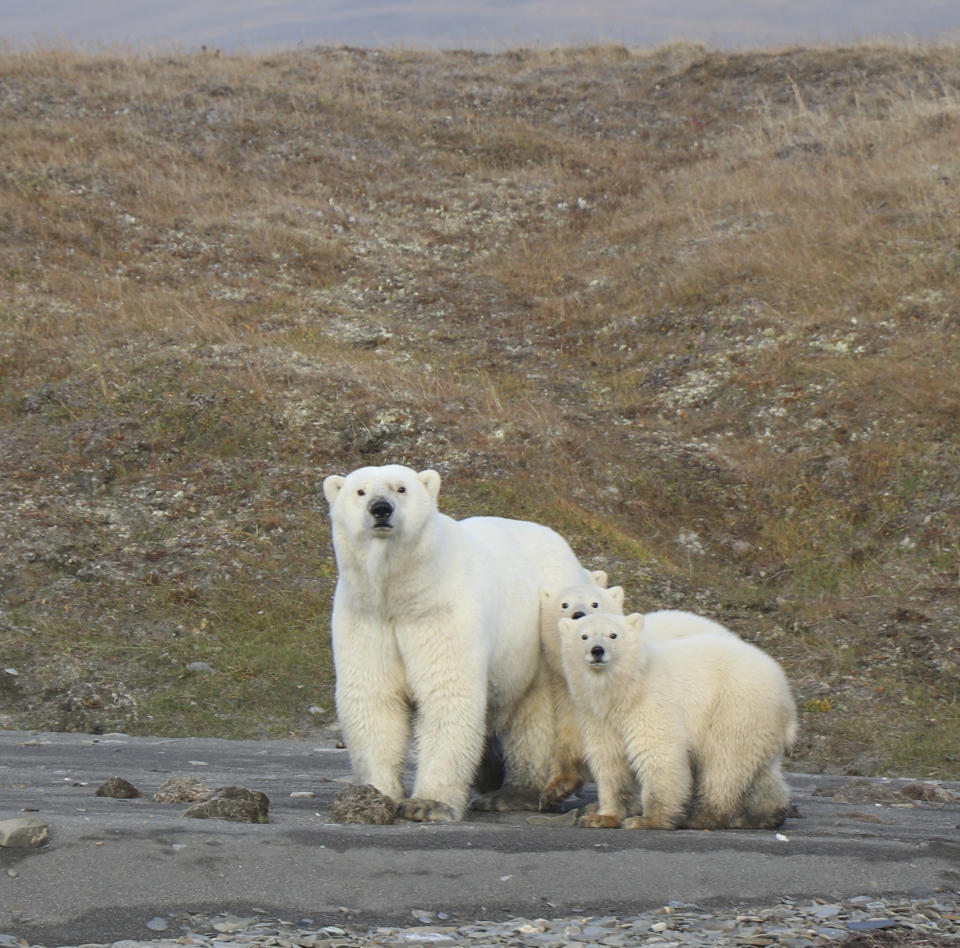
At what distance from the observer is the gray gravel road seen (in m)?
4.60

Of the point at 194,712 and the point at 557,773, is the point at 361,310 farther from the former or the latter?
the point at 557,773

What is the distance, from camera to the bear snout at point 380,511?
6.50 meters

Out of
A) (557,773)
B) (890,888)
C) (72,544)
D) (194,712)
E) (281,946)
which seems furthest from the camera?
(72,544)

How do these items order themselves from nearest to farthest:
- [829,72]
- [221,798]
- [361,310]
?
[221,798], [361,310], [829,72]

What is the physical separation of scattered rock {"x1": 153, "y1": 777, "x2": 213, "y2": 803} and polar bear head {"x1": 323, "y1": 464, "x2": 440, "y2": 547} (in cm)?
142

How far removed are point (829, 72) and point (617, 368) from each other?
15.7 meters

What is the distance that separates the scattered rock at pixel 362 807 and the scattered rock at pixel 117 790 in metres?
1.12

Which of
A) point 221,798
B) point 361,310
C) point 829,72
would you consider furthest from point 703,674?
point 829,72

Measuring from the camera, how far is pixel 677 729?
6715mm

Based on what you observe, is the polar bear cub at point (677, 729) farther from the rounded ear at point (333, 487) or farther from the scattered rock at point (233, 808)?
the scattered rock at point (233, 808)

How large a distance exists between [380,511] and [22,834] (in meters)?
2.31

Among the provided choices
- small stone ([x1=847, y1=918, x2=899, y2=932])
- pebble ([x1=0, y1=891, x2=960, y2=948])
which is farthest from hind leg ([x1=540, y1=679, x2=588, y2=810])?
small stone ([x1=847, y1=918, x2=899, y2=932])

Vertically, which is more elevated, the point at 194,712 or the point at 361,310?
the point at 361,310

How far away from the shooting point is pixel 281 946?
416cm
